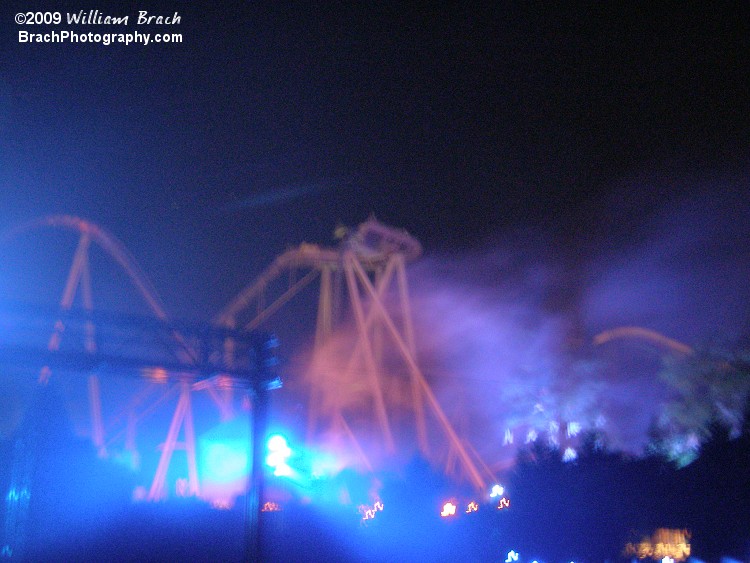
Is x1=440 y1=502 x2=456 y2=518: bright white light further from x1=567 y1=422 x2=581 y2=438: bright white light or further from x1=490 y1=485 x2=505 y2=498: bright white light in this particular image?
x1=567 y1=422 x2=581 y2=438: bright white light

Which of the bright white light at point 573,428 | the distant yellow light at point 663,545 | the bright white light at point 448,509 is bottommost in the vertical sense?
the distant yellow light at point 663,545

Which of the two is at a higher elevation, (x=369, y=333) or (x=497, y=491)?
(x=369, y=333)

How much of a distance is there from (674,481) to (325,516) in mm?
8068

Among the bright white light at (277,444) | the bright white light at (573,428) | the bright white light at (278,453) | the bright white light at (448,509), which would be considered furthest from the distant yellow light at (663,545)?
the bright white light at (573,428)

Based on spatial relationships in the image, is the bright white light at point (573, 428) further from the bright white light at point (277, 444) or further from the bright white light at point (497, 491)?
the bright white light at point (277, 444)

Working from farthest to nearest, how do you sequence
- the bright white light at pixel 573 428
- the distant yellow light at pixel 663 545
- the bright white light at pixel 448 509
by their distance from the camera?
the bright white light at pixel 573 428
the bright white light at pixel 448 509
the distant yellow light at pixel 663 545

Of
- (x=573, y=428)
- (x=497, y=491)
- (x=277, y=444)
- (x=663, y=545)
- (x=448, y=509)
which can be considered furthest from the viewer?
(x=573, y=428)

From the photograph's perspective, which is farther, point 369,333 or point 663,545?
point 369,333

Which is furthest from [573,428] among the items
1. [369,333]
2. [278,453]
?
[278,453]

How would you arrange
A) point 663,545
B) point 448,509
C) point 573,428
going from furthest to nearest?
point 573,428, point 448,509, point 663,545

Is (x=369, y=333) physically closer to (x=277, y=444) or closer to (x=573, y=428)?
(x=573, y=428)

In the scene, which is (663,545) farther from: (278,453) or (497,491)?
(278,453)

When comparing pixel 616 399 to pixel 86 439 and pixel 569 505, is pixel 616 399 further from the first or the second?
pixel 86 439

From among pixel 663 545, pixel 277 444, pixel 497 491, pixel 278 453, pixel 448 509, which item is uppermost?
pixel 277 444
